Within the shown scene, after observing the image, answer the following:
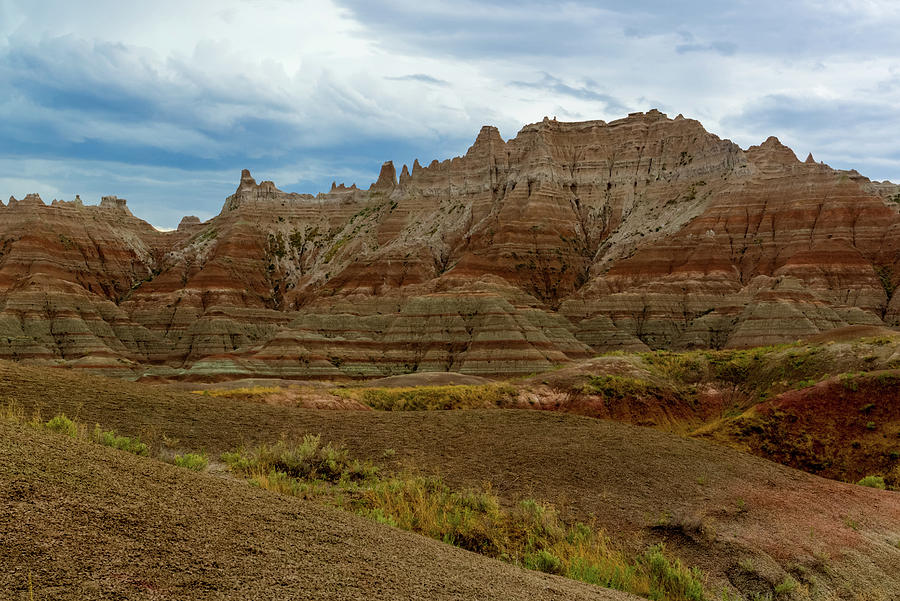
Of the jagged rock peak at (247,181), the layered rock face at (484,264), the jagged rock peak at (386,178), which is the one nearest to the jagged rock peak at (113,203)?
the layered rock face at (484,264)

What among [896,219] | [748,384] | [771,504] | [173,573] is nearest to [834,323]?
[896,219]

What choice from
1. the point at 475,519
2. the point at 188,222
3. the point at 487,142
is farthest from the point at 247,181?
the point at 475,519

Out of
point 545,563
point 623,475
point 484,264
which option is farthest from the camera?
point 484,264

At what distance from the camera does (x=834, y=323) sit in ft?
275

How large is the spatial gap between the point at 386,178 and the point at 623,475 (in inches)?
6037

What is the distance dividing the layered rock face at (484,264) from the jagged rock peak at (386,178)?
Result: 1.46ft

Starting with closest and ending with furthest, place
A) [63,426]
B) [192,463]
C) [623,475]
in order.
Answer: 1. [192,463]
2. [63,426]
3. [623,475]

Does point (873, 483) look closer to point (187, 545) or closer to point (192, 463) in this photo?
point (192, 463)

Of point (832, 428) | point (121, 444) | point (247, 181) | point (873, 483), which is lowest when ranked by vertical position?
point (873, 483)

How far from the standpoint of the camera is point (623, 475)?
16141 mm

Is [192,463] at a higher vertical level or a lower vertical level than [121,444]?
lower

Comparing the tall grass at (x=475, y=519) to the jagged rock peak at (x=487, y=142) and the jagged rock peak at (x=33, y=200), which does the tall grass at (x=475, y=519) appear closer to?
the jagged rock peak at (x=487, y=142)

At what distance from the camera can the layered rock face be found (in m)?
93.8

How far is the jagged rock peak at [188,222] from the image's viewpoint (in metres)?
173
